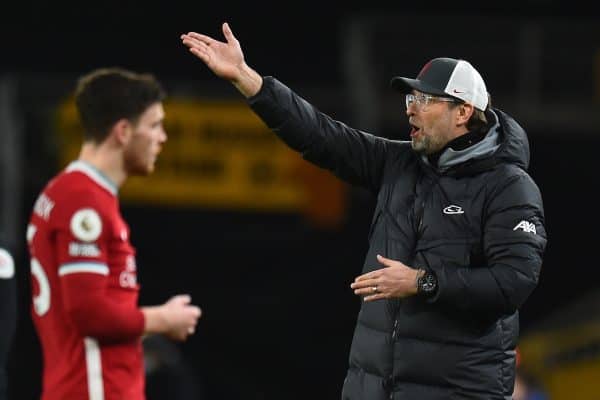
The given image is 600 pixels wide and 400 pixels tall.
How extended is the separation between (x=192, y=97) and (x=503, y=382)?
677 cm

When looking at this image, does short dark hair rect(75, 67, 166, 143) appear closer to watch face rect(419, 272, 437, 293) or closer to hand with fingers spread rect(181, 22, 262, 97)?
hand with fingers spread rect(181, 22, 262, 97)

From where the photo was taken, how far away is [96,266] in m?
3.95

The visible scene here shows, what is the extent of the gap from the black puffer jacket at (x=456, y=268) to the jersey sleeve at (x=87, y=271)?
0.71 metres

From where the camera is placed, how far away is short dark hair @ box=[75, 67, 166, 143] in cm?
415

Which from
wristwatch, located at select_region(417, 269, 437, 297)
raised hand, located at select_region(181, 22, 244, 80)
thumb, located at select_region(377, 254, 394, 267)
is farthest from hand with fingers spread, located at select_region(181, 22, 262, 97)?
wristwatch, located at select_region(417, 269, 437, 297)

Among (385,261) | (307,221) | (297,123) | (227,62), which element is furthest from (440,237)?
(307,221)

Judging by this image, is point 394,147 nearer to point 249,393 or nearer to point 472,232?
point 472,232

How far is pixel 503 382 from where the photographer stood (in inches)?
166

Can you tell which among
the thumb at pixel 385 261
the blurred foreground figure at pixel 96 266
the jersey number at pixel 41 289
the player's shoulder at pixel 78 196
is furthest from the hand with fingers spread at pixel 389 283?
the jersey number at pixel 41 289

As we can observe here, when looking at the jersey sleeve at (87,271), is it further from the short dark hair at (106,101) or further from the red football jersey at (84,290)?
the short dark hair at (106,101)

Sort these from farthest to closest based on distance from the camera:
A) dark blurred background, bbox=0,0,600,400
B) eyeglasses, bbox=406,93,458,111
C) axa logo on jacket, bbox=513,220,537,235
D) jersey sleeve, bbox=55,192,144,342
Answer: dark blurred background, bbox=0,0,600,400, eyeglasses, bbox=406,93,458,111, axa logo on jacket, bbox=513,220,537,235, jersey sleeve, bbox=55,192,144,342

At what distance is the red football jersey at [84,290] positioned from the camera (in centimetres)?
394

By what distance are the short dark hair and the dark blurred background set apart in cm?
451

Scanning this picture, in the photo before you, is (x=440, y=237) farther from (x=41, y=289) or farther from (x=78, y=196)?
(x=41, y=289)
